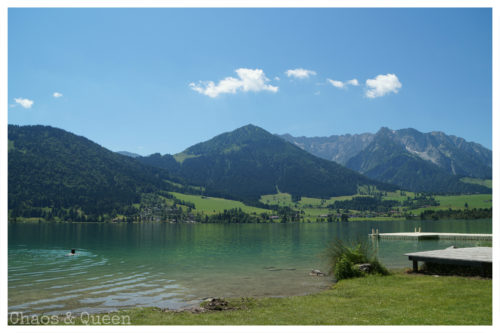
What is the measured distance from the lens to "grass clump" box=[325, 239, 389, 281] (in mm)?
27797

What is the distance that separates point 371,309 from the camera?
15.9 m

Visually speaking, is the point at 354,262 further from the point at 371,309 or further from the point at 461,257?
the point at 371,309

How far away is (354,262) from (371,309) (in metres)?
13.7

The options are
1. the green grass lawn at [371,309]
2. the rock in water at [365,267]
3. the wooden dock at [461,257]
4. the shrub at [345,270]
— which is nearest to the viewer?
the green grass lawn at [371,309]

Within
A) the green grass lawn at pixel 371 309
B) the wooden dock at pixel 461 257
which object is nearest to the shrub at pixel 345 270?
the wooden dock at pixel 461 257

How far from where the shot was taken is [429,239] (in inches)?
3226

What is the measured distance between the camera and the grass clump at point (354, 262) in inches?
1094

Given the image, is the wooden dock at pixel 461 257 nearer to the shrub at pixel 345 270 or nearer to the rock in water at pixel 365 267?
the rock in water at pixel 365 267

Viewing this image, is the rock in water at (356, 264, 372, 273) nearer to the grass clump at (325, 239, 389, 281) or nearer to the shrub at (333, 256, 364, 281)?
the grass clump at (325, 239, 389, 281)

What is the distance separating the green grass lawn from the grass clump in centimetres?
521

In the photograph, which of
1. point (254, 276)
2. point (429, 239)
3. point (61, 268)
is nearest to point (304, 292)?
point (254, 276)

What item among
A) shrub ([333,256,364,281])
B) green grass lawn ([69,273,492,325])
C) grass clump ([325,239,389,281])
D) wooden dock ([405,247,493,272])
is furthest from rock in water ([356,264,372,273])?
green grass lawn ([69,273,492,325])

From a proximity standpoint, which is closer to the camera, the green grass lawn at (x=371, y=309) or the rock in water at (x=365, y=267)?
the green grass lawn at (x=371, y=309)

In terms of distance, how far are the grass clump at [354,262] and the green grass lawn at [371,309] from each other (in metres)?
5.21
